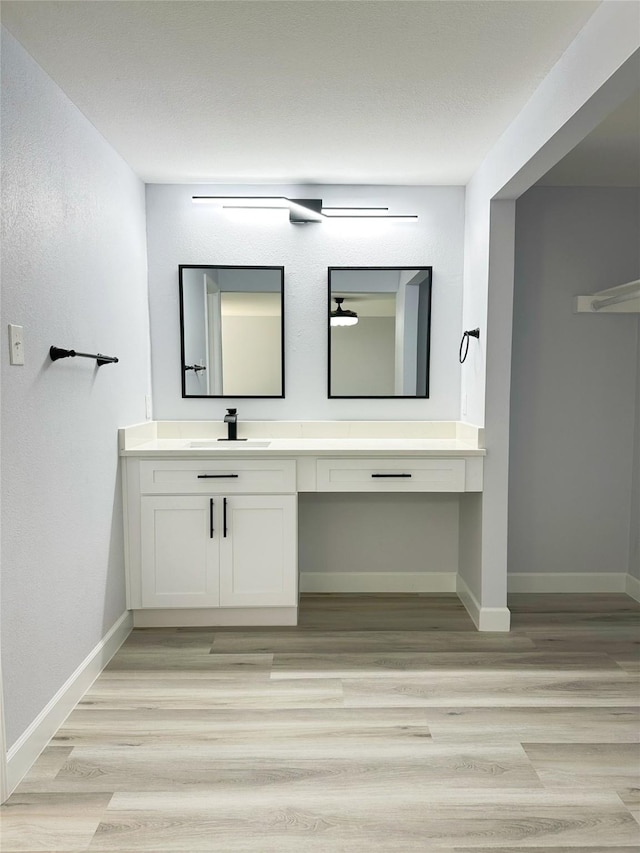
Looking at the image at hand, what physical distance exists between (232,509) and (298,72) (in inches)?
75.5

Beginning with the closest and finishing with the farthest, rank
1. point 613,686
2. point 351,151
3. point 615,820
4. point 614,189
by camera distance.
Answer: point 615,820, point 613,686, point 351,151, point 614,189

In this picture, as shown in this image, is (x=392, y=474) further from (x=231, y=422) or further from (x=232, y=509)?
(x=231, y=422)

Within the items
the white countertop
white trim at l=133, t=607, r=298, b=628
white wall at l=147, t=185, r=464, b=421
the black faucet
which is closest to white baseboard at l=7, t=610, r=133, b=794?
white trim at l=133, t=607, r=298, b=628

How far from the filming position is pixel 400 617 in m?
3.23

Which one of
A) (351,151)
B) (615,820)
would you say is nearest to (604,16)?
(351,151)

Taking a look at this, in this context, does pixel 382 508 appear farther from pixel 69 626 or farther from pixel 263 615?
pixel 69 626

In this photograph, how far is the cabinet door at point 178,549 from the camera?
2998 mm

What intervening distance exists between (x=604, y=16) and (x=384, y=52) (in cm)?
67

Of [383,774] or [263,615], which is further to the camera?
[263,615]

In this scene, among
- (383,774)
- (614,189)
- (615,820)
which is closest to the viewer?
(615,820)

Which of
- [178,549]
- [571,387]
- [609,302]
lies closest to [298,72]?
[609,302]

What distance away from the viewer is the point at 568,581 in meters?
3.59

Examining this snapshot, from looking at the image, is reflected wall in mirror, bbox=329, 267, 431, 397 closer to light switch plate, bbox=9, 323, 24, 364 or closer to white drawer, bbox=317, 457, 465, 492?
white drawer, bbox=317, 457, 465, 492

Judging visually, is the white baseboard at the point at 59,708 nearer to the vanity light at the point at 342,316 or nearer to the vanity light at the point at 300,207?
the vanity light at the point at 342,316
